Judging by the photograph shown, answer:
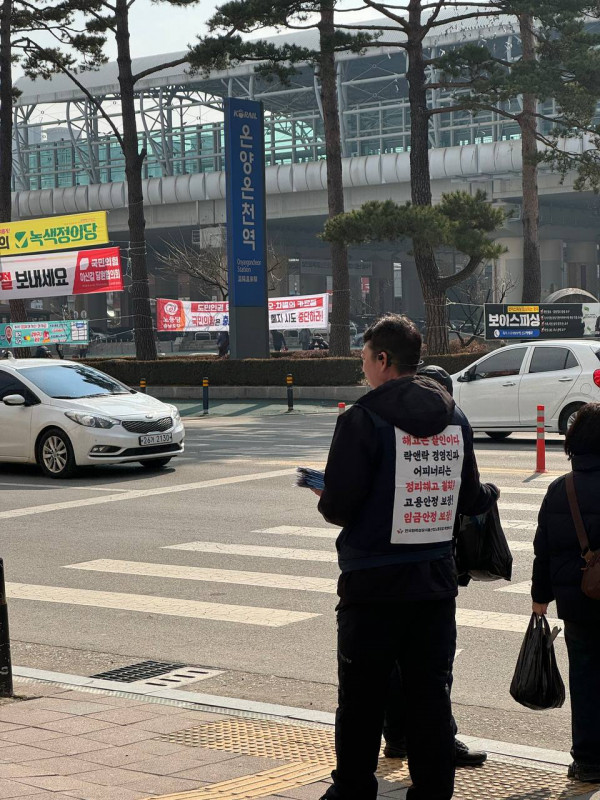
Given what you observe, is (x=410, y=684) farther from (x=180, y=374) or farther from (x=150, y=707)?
(x=180, y=374)

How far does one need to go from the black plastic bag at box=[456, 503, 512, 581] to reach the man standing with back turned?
54cm

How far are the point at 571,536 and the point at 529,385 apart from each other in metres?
14.3

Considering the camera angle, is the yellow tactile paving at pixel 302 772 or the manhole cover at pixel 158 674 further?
the manhole cover at pixel 158 674

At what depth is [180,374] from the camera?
33.3 metres

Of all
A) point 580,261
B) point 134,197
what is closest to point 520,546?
point 134,197

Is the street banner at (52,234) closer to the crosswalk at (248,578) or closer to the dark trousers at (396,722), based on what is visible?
the crosswalk at (248,578)

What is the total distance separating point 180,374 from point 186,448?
14207mm

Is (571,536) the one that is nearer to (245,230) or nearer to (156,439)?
(156,439)

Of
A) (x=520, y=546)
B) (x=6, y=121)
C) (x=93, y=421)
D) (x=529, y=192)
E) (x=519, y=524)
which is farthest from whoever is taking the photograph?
(x=6, y=121)

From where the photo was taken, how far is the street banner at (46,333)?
36031 millimetres

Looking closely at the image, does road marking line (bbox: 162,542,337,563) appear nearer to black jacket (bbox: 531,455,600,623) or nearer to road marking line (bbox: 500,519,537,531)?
road marking line (bbox: 500,519,537,531)

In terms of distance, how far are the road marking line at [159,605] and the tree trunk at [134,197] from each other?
26980 mm

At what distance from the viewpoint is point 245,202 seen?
3294cm

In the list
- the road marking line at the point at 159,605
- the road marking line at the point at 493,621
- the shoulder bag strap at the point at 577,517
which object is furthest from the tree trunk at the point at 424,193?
the shoulder bag strap at the point at 577,517
